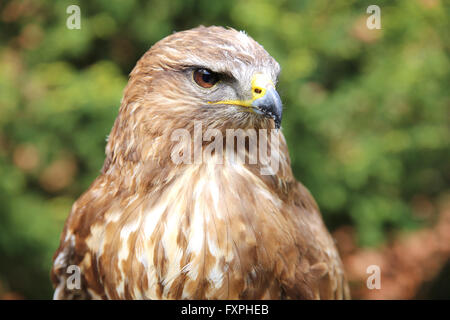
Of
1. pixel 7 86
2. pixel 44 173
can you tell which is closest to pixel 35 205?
pixel 44 173

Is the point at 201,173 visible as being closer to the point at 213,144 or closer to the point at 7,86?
the point at 213,144

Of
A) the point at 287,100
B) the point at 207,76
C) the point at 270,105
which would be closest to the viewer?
the point at 270,105

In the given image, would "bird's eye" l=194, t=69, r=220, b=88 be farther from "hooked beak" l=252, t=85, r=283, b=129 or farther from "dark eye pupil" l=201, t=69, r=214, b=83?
"hooked beak" l=252, t=85, r=283, b=129

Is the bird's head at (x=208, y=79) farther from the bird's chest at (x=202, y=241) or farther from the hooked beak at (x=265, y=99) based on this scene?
the bird's chest at (x=202, y=241)

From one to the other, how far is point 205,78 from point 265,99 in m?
0.28

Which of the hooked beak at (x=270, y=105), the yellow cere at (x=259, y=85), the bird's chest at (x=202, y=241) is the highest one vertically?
the yellow cere at (x=259, y=85)

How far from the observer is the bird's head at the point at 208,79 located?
1.92 metres

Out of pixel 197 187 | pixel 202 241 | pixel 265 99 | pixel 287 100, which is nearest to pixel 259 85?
pixel 265 99

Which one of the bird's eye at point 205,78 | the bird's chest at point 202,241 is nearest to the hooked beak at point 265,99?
the bird's eye at point 205,78

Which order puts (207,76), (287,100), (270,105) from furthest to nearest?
1. (287,100)
2. (207,76)
3. (270,105)

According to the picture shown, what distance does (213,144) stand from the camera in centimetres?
204

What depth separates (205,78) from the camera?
199 centimetres

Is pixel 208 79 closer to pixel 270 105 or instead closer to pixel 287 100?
pixel 270 105
